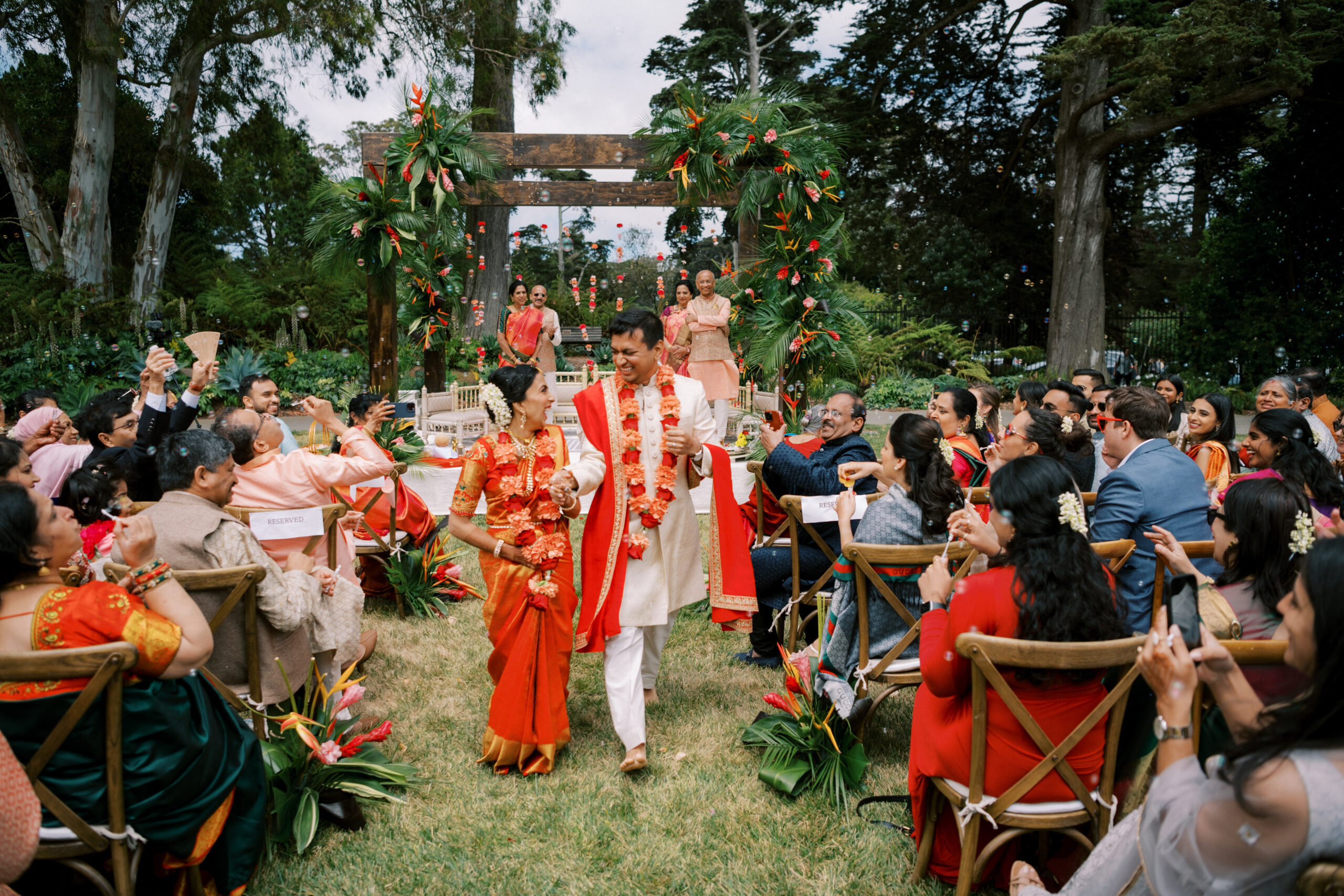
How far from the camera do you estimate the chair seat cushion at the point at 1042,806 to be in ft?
7.89

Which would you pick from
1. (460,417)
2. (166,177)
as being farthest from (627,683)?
(166,177)

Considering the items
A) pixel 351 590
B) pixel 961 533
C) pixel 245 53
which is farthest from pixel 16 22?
pixel 961 533

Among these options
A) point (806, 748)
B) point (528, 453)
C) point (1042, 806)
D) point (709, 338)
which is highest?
point (709, 338)

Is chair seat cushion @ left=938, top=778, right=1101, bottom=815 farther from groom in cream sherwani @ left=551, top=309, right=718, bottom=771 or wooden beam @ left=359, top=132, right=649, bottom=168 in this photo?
wooden beam @ left=359, top=132, right=649, bottom=168

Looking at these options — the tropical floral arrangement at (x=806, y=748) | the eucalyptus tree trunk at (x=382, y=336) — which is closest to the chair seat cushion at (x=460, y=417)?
the eucalyptus tree trunk at (x=382, y=336)

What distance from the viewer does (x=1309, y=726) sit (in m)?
1.41

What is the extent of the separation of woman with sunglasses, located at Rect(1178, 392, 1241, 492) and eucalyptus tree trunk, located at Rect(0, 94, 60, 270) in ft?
57.7

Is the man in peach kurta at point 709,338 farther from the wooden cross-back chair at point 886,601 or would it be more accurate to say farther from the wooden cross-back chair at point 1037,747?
the wooden cross-back chair at point 1037,747

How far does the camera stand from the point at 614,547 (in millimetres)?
3678

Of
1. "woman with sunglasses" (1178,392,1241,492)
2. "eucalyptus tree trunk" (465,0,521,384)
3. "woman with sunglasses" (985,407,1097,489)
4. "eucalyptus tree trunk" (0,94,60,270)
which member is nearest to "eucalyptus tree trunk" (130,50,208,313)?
"eucalyptus tree trunk" (0,94,60,270)

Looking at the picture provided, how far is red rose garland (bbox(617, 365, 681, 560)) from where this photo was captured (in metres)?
3.66

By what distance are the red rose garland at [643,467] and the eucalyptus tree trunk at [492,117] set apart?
13350 millimetres

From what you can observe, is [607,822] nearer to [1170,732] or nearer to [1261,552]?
[1170,732]

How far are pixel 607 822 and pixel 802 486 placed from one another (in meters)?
1.95
